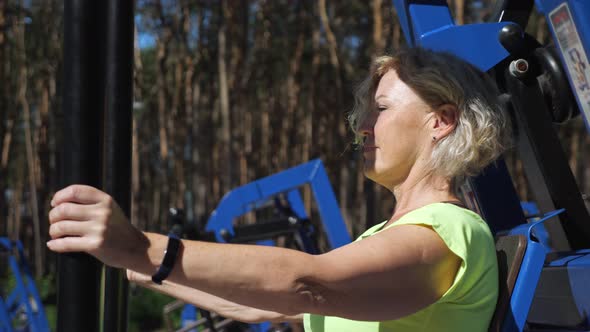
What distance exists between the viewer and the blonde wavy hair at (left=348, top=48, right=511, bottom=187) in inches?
59.4

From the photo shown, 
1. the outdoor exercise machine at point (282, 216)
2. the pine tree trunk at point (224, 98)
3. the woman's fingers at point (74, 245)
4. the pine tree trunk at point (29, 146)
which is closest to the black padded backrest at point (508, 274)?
the woman's fingers at point (74, 245)

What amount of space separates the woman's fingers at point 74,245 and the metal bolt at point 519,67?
1485 millimetres

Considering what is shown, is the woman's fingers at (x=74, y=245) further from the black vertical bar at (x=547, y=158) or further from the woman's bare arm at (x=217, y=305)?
the black vertical bar at (x=547, y=158)

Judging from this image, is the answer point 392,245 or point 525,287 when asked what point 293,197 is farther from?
point 392,245

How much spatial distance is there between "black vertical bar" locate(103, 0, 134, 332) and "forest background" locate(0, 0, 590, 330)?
904 cm

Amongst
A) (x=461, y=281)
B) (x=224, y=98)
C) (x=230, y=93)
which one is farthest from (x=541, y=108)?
(x=230, y=93)

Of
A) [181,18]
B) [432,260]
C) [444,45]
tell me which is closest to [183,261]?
[432,260]

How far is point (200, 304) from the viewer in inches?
67.7

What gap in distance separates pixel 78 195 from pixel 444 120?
829 millimetres

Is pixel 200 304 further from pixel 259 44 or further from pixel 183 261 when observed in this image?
pixel 259 44

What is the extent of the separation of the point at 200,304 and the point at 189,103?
10199 mm

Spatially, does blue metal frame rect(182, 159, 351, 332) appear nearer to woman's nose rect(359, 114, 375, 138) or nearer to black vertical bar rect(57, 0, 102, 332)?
woman's nose rect(359, 114, 375, 138)

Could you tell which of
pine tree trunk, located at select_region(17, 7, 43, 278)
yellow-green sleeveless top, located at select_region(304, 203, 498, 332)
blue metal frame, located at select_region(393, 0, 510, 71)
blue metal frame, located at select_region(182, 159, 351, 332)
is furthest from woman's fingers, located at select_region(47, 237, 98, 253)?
pine tree trunk, located at select_region(17, 7, 43, 278)

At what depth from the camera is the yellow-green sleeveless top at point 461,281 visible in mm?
1320
